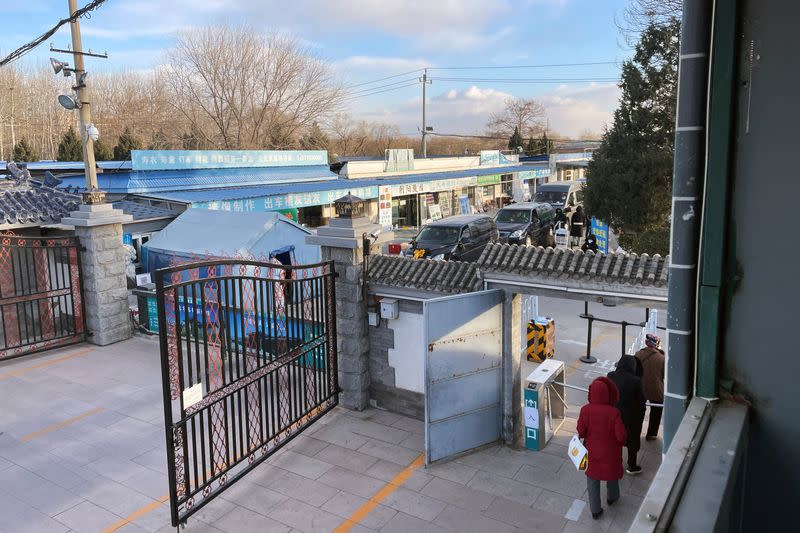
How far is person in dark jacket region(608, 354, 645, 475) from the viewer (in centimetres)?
707

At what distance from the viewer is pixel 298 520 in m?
6.52

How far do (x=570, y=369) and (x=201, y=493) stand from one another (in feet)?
22.8

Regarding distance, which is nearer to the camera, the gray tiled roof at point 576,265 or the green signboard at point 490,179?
the gray tiled roof at point 576,265

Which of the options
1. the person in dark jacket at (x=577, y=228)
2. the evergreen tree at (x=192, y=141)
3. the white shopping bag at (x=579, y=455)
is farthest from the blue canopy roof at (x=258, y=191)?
the evergreen tree at (x=192, y=141)

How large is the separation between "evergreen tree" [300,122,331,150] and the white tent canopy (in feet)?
92.2

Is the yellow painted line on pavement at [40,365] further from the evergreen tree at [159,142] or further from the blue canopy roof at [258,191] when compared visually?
the evergreen tree at [159,142]

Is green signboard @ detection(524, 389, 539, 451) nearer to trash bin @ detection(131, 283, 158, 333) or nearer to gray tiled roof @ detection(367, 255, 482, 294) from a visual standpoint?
gray tiled roof @ detection(367, 255, 482, 294)

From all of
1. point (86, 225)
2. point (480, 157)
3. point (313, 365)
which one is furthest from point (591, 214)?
point (480, 157)

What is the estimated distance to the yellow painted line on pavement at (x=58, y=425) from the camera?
331 inches

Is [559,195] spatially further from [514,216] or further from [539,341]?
[539,341]

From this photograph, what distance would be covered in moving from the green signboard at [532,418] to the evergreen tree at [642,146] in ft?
39.4

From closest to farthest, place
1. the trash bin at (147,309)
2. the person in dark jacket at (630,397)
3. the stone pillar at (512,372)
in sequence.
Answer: the person in dark jacket at (630,397), the stone pillar at (512,372), the trash bin at (147,309)

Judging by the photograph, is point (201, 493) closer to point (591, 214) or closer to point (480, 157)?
point (591, 214)

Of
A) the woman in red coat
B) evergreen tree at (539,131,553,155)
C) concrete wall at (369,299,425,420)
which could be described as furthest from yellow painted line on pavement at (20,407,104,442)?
evergreen tree at (539,131,553,155)
